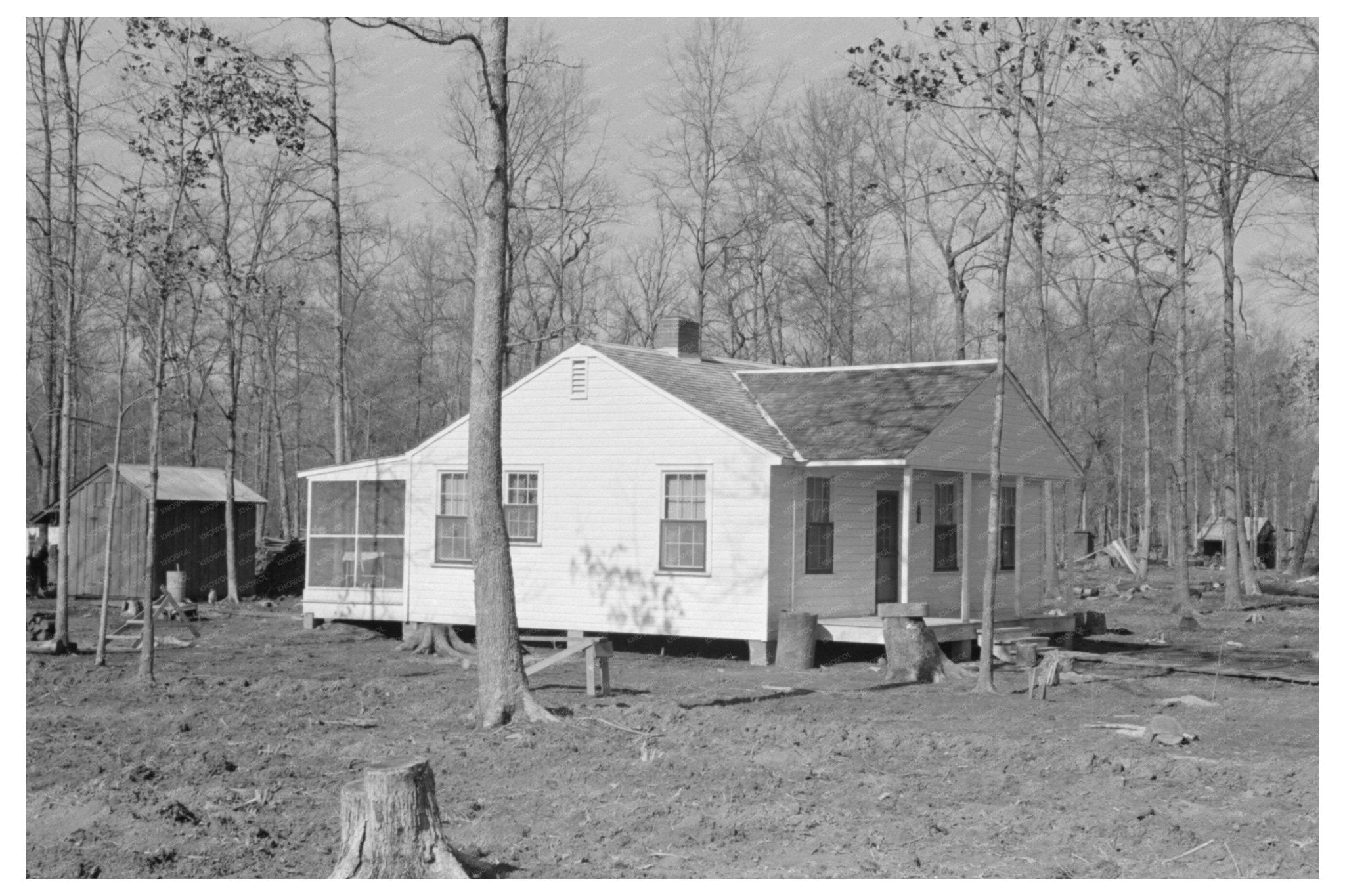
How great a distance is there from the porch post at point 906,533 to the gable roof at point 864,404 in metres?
0.44

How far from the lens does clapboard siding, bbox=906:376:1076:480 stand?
778 inches

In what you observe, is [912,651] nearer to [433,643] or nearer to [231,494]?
[433,643]

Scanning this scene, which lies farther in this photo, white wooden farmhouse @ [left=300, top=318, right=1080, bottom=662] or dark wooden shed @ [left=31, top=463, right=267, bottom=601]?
dark wooden shed @ [left=31, top=463, right=267, bottom=601]

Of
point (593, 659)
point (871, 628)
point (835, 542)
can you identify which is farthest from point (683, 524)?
point (593, 659)

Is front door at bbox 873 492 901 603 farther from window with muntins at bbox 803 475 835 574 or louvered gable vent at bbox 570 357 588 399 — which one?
louvered gable vent at bbox 570 357 588 399

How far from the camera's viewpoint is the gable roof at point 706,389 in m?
19.9

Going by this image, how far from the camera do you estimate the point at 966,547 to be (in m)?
20.9

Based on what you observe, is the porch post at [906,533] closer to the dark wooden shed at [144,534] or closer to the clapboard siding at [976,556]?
the clapboard siding at [976,556]

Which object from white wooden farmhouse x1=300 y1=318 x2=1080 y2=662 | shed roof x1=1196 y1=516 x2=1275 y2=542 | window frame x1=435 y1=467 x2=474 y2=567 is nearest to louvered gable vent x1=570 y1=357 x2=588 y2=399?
white wooden farmhouse x1=300 y1=318 x2=1080 y2=662

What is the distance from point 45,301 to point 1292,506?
190 feet

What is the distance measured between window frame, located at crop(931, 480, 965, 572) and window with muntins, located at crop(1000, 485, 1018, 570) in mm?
905

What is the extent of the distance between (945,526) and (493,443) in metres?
10.5

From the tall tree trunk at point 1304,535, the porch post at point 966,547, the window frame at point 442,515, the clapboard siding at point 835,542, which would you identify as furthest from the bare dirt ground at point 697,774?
the tall tree trunk at point 1304,535

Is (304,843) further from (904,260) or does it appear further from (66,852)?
(904,260)
